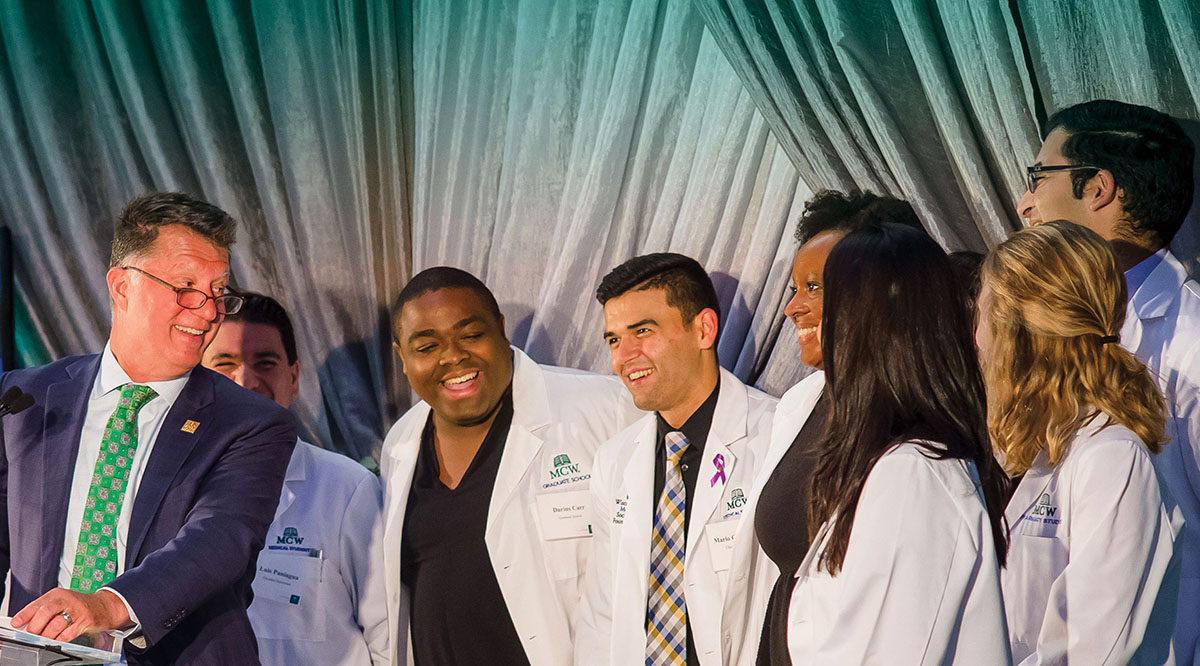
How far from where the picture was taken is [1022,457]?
250 cm

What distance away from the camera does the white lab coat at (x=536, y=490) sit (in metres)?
3.67

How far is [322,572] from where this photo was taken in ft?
12.9

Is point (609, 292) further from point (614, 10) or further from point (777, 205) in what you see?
point (614, 10)

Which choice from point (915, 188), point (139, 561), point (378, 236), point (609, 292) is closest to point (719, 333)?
point (609, 292)

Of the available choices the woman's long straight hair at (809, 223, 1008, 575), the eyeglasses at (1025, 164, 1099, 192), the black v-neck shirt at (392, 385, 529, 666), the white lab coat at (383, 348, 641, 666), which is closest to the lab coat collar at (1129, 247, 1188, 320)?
the eyeglasses at (1025, 164, 1099, 192)

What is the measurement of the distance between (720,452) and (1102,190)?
4.13 ft

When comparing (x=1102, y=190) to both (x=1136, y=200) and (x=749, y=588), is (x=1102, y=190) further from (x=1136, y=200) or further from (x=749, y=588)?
(x=749, y=588)

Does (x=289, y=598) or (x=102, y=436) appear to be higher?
(x=102, y=436)

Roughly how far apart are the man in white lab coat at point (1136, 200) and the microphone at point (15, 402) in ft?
8.23

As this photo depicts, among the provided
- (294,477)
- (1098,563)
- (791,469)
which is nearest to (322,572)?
(294,477)

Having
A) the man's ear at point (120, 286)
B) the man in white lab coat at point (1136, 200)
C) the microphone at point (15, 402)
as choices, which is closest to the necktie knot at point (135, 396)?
the man's ear at point (120, 286)

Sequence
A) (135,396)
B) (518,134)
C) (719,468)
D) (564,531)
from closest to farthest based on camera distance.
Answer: (135,396)
(719,468)
(564,531)
(518,134)

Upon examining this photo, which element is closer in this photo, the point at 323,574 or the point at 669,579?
the point at 669,579

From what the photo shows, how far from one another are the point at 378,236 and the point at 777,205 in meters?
1.55
